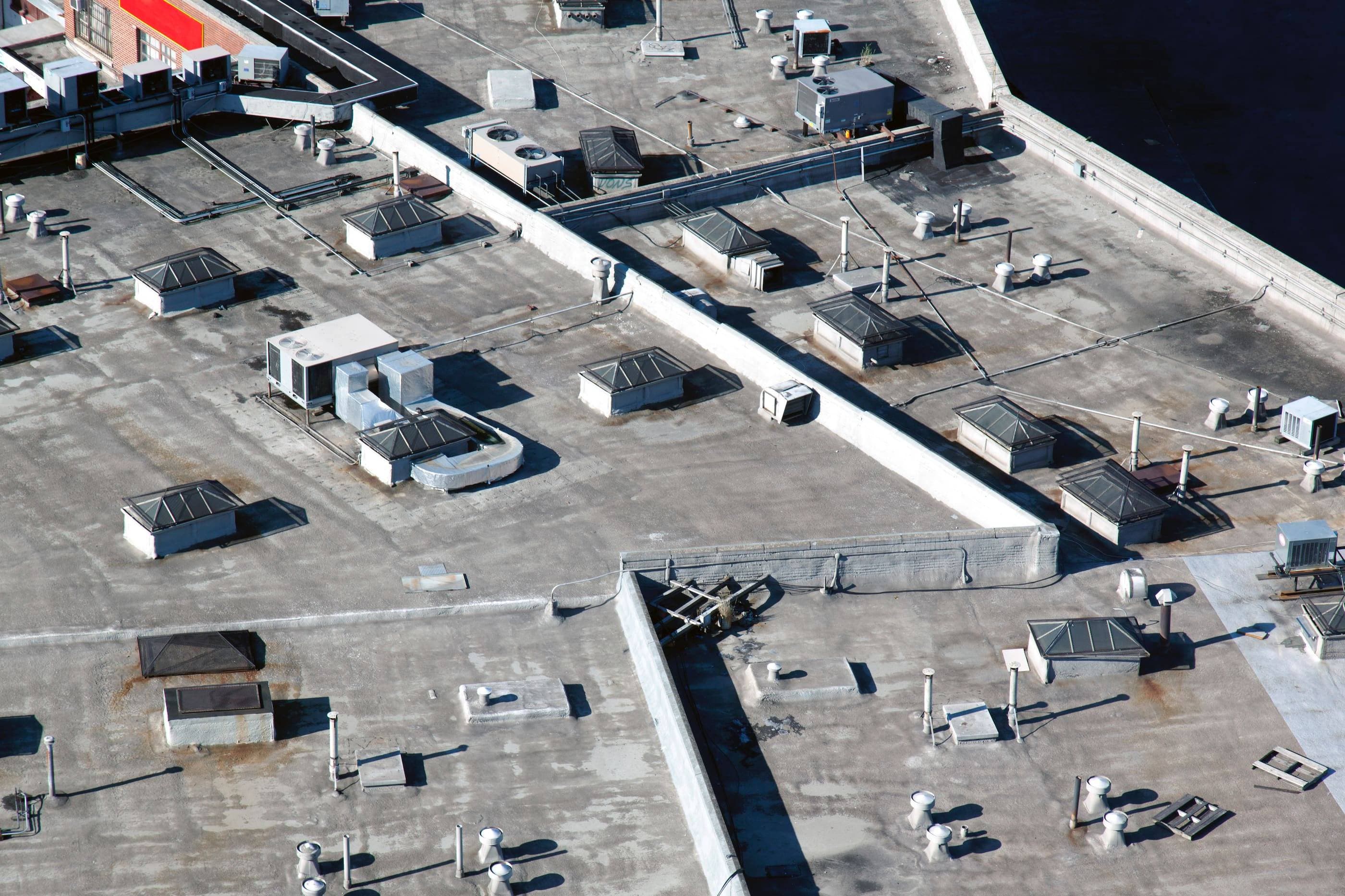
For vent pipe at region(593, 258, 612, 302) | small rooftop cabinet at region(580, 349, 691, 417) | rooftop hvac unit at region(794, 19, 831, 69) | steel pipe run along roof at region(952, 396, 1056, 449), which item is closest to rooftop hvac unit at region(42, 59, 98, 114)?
vent pipe at region(593, 258, 612, 302)

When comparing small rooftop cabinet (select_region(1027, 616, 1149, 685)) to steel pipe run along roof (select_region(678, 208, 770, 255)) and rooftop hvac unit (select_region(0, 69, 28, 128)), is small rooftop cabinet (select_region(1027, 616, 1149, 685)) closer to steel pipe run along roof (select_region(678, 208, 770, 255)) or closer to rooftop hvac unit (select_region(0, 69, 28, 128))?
steel pipe run along roof (select_region(678, 208, 770, 255))

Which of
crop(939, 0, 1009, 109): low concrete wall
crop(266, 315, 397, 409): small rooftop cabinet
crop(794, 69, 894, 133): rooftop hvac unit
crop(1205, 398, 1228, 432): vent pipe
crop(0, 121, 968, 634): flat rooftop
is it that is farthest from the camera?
crop(939, 0, 1009, 109): low concrete wall

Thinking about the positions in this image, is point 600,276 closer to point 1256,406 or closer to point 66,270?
point 66,270

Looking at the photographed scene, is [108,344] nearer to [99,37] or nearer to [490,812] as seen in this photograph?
[490,812]

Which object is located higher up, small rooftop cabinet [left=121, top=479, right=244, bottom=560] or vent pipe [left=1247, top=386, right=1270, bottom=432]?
vent pipe [left=1247, top=386, right=1270, bottom=432]

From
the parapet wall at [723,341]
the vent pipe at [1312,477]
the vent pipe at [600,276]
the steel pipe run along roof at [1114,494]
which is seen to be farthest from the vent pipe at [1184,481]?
the vent pipe at [600,276]

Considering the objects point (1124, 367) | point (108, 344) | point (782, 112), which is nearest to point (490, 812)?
point (108, 344)
